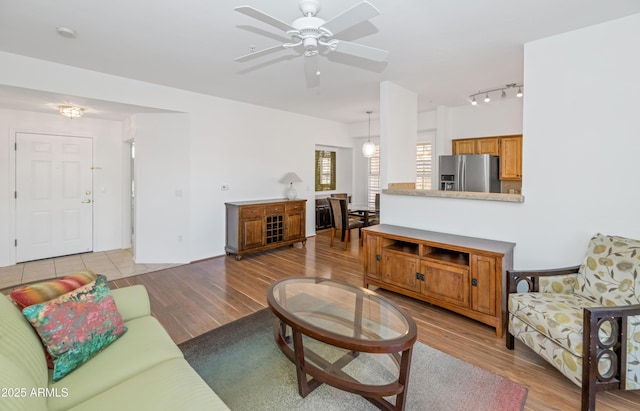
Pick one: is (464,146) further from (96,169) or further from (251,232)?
(96,169)

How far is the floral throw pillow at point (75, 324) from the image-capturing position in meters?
1.44

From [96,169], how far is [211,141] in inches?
91.7

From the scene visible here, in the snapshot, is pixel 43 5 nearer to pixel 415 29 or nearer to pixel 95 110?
pixel 95 110

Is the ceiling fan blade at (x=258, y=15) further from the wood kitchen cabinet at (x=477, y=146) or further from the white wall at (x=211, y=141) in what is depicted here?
the wood kitchen cabinet at (x=477, y=146)

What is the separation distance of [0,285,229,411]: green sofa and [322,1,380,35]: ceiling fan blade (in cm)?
213

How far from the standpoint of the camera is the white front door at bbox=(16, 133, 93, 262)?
4684 millimetres

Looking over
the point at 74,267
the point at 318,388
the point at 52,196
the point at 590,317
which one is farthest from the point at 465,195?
the point at 52,196

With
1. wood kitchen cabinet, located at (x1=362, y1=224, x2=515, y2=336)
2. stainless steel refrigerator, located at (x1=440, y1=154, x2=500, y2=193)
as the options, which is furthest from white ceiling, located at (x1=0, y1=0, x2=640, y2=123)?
wood kitchen cabinet, located at (x1=362, y1=224, x2=515, y2=336)

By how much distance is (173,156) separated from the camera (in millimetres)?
4695

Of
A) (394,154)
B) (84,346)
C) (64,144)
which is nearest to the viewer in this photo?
(84,346)

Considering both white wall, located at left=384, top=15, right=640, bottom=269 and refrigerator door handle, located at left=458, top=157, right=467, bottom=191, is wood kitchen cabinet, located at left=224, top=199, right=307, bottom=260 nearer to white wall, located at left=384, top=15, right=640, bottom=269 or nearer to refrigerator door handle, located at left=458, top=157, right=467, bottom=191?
refrigerator door handle, located at left=458, top=157, right=467, bottom=191

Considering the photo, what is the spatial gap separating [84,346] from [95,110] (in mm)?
4260

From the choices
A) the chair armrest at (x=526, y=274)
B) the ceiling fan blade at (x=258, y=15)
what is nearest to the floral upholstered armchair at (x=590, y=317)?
the chair armrest at (x=526, y=274)

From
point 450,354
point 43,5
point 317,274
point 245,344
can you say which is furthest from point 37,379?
point 317,274
